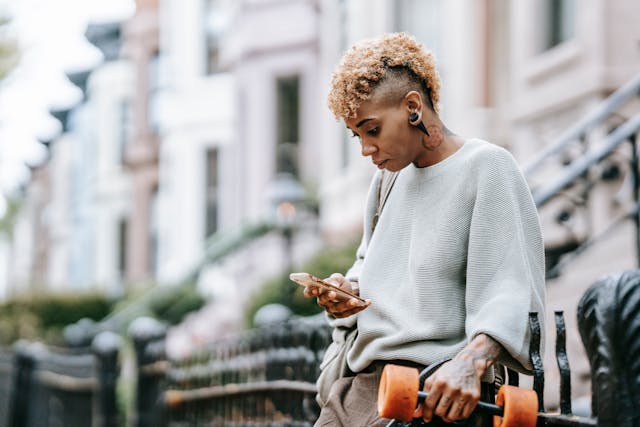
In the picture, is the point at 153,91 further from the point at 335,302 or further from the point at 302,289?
the point at 335,302

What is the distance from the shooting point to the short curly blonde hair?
2848 millimetres

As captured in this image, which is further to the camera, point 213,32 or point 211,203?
point 213,32

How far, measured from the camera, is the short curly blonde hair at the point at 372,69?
285cm

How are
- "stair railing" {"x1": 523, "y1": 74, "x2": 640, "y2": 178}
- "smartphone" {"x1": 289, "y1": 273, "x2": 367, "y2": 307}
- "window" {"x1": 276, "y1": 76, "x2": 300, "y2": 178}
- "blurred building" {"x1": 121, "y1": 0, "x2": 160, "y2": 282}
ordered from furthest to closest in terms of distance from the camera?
"blurred building" {"x1": 121, "y1": 0, "x2": 160, "y2": 282} → "window" {"x1": 276, "y1": 76, "x2": 300, "y2": 178} → "stair railing" {"x1": 523, "y1": 74, "x2": 640, "y2": 178} → "smartphone" {"x1": 289, "y1": 273, "x2": 367, "y2": 307}

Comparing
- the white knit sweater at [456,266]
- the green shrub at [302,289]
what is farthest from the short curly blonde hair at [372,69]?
the green shrub at [302,289]

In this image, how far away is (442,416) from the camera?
2.58 m

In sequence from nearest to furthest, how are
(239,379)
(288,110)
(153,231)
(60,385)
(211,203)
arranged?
Result: 1. (239,379)
2. (60,385)
3. (288,110)
4. (211,203)
5. (153,231)

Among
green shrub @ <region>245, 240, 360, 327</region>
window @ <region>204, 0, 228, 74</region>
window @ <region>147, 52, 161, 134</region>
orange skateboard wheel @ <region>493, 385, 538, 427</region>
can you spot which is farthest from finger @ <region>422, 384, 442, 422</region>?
window @ <region>147, 52, 161, 134</region>

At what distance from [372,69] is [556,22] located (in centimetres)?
934

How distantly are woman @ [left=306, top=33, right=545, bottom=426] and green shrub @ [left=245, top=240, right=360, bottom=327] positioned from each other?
443 inches

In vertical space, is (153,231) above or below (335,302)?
above

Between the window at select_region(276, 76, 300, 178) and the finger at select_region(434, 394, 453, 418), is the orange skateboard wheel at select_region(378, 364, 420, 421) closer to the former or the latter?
the finger at select_region(434, 394, 453, 418)

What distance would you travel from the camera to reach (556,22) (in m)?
11.8

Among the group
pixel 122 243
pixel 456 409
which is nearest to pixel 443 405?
pixel 456 409
